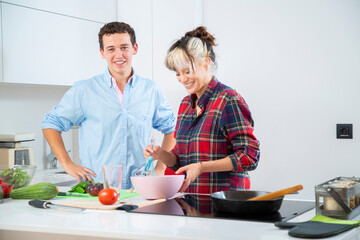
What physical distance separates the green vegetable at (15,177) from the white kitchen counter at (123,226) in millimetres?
296

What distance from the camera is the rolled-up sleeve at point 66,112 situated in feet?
8.52

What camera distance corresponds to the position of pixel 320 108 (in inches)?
126

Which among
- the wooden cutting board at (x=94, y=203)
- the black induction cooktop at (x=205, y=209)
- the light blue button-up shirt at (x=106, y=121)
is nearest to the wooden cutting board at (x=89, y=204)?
the wooden cutting board at (x=94, y=203)

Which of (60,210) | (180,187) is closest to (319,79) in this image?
(180,187)

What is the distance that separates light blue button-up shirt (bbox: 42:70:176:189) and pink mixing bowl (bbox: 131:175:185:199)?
0.78 meters

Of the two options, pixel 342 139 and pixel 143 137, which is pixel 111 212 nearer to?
pixel 143 137

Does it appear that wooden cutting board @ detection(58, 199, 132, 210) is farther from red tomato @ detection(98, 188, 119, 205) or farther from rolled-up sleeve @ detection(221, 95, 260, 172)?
rolled-up sleeve @ detection(221, 95, 260, 172)

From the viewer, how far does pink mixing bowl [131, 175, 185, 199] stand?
5.92ft

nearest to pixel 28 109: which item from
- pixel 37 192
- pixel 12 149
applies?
pixel 12 149

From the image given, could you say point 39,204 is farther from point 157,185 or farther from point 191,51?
point 191,51

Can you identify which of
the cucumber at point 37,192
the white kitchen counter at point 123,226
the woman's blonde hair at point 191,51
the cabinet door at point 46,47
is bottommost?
the white kitchen counter at point 123,226

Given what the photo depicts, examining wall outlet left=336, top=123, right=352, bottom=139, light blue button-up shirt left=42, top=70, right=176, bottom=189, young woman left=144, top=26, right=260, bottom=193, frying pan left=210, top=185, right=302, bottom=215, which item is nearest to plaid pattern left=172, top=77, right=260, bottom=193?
young woman left=144, top=26, right=260, bottom=193

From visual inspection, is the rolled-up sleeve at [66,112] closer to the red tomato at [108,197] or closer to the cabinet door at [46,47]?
the cabinet door at [46,47]

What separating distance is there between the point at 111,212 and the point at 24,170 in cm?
63
